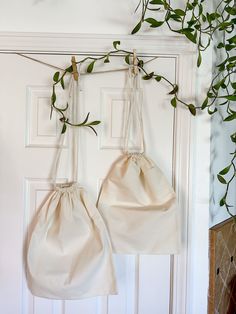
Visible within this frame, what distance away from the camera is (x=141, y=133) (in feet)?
3.81

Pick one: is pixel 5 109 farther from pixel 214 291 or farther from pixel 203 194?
pixel 214 291

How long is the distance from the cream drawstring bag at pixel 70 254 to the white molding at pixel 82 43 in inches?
19.8

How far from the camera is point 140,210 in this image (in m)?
1.11

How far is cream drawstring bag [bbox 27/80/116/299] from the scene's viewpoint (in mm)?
1072

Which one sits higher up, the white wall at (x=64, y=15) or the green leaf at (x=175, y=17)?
the white wall at (x=64, y=15)

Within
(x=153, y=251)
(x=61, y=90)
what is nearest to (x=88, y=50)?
(x=61, y=90)

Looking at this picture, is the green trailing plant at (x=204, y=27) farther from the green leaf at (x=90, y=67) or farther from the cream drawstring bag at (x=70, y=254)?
the cream drawstring bag at (x=70, y=254)

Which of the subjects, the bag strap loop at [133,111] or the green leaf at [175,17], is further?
the bag strap loop at [133,111]

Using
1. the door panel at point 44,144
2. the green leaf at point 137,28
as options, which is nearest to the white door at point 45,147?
the door panel at point 44,144

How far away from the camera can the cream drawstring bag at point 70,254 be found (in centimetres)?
107

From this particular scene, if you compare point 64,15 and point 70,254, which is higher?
point 64,15

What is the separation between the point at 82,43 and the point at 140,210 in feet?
2.03

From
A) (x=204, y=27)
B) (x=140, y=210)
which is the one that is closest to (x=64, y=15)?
(x=204, y=27)

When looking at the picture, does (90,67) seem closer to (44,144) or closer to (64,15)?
(64,15)
